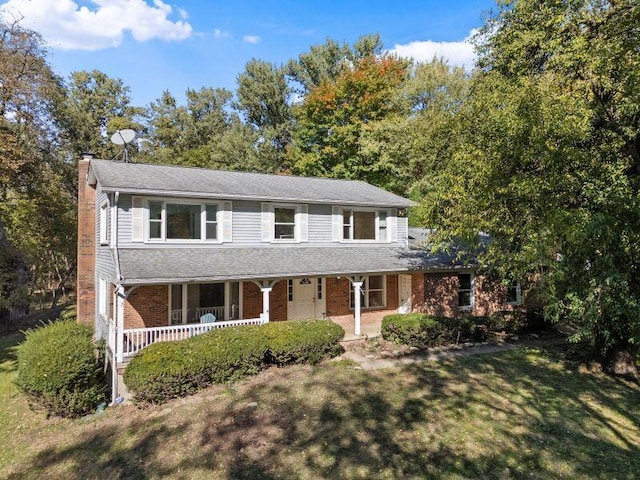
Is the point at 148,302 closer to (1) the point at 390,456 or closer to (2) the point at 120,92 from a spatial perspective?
(1) the point at 390,456

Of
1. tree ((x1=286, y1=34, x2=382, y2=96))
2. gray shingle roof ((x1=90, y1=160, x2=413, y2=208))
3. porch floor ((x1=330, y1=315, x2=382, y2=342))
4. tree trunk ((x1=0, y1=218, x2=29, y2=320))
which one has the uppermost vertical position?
tree ((x1=286, y1=34, x2=382, y2=96))

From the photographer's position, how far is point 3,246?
20.5m

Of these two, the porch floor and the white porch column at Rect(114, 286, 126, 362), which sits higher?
the white porch column at Rect(114, 286, 126, 362)

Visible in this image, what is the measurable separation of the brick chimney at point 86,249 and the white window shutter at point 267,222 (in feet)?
24.3

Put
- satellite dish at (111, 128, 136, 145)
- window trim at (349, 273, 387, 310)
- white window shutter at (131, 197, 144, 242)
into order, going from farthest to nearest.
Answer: window trim at (349, 273, 387, 310), satellite dish at (111, 128, 136, 145), white window shutter at (131, 197, 144, 242)

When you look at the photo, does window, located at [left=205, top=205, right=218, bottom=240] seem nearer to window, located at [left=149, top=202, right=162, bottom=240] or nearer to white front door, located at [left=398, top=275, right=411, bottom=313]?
window, located at [left=149, top=202, right=162, bottom=240]

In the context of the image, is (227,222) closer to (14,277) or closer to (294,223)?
(294,223)

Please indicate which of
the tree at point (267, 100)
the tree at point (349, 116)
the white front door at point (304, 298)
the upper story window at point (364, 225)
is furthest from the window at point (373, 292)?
the tree at point (267, 100)

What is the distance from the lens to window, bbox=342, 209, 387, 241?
56.2ft

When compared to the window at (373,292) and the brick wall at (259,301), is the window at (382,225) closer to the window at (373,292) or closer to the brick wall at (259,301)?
the window at (373,292)

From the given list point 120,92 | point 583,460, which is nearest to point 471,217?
point 583,460

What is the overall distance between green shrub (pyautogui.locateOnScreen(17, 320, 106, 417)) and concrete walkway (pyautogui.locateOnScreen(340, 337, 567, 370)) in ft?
23.8

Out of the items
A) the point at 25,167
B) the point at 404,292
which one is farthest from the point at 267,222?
the point at 25,167

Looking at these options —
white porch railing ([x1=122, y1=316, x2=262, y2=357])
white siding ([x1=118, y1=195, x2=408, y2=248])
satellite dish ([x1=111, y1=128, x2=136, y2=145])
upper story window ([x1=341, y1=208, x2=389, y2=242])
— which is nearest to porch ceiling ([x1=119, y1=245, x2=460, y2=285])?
white siding ([x1=118, y1=195, x2=408, y2=248])
